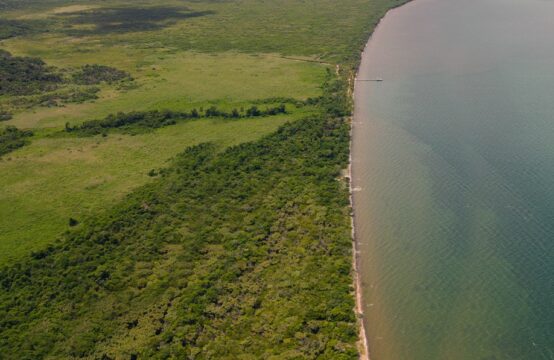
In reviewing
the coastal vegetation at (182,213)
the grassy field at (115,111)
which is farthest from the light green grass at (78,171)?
the coastal vegetation at (182,213)

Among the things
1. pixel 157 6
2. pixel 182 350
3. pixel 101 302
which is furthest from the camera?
pixel 157 6

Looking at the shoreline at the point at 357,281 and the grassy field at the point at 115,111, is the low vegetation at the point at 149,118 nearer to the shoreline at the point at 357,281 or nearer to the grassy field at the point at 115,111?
the grassy field at the point at 115,111

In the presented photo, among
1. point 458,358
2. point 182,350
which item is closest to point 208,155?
point 182,350

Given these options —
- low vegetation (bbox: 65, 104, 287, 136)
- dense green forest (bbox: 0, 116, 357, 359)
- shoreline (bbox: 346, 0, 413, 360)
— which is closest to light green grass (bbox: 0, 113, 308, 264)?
low vegetation (bbox: 65, 104, 287, 136)

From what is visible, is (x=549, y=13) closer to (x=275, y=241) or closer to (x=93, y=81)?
(x=93, y=81)

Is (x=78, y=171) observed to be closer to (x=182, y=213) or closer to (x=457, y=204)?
(x=182, y=213)
